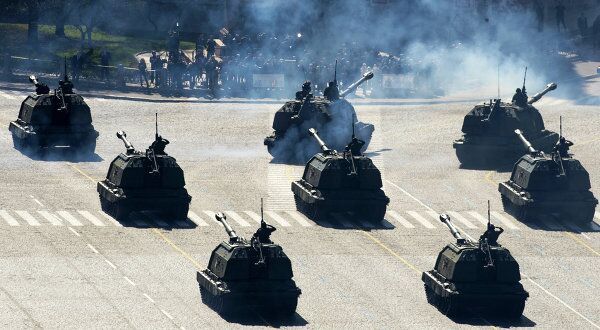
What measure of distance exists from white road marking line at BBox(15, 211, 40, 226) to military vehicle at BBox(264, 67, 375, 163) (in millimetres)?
19020

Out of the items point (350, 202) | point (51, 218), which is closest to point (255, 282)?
point (51, 218)

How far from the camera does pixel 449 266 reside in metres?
75.2

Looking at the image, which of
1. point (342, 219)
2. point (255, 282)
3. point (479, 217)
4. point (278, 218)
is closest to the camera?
point (255, 282)

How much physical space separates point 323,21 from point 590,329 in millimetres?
56144

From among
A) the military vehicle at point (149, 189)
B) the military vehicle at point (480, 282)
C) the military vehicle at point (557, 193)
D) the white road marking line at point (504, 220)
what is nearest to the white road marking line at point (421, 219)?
the white road marking line at point (504, 220)

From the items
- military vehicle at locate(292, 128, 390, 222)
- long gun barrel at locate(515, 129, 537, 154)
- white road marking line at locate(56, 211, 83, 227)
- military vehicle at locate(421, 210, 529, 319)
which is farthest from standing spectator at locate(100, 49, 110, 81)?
military vehicle at locate(421, 210, 529, 319)

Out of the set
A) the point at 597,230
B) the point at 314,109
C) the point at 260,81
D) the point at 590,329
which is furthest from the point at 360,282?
the point at 260,81

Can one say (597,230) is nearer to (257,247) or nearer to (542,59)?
(257,247)

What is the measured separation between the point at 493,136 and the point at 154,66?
90.6ft

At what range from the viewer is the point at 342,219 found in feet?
293

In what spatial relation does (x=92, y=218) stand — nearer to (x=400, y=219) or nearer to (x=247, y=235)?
(x=247, y=235)

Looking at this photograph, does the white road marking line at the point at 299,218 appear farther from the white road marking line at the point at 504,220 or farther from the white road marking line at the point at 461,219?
the white road marking line at the point at 504,220

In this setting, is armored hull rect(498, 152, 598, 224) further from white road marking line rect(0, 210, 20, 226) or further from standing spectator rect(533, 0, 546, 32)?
standing spectator rect(533, 0, 546, 32)

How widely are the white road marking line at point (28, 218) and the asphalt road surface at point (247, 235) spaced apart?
8 cm
